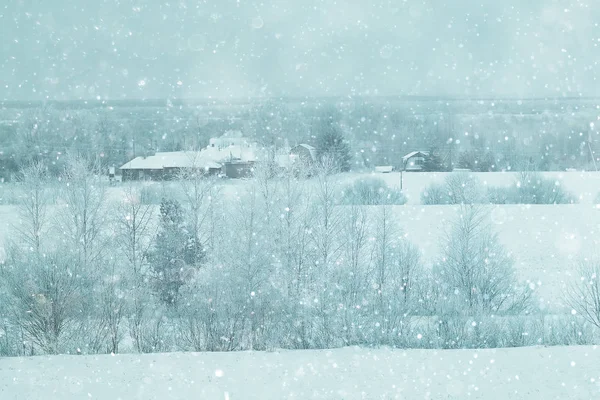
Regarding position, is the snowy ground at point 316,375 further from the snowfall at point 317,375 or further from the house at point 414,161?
the house at point 414,161

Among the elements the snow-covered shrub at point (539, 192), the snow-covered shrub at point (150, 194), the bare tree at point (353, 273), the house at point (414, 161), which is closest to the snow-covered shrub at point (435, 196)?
the snow-covered shrub at point (539, 192)

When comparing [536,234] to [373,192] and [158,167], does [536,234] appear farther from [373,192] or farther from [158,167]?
[158,167]

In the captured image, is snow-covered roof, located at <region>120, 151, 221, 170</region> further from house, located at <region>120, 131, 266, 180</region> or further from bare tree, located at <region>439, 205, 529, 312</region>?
bare tree, located at <region>439, 205, 529, 312</region>

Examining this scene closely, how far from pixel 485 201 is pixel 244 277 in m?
A: 16.6

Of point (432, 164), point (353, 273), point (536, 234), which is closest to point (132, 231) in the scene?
point (353, 273)

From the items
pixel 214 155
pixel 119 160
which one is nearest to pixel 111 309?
pixel 214 155

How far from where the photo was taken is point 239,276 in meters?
18.7

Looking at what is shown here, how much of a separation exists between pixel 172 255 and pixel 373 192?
48.4 ft

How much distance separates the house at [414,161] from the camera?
152 feet

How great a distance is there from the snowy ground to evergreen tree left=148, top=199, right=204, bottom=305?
7442 millimetres

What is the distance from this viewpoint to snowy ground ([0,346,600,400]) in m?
10.1

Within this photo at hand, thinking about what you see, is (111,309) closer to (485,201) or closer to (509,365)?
(509,365)

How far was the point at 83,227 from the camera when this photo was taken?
22.2m

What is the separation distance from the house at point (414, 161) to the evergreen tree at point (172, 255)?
27.6 m
